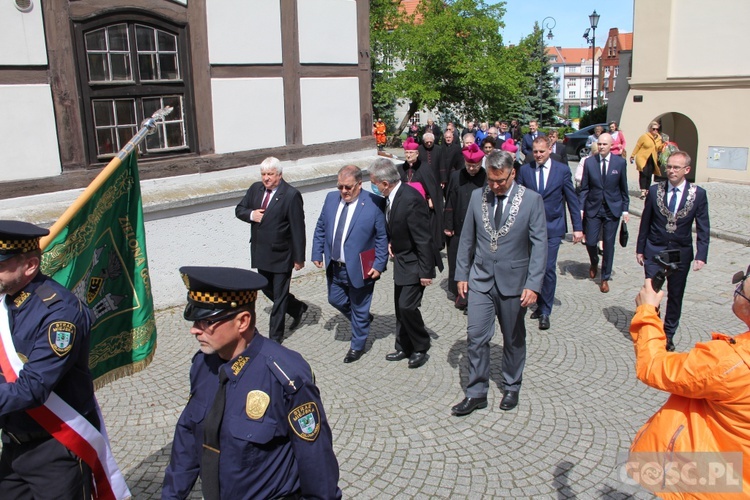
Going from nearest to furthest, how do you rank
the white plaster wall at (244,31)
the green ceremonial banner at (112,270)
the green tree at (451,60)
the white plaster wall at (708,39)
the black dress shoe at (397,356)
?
the green ceremonial banner at (112,270) < the black dress shoe at (397,356) < the white plaster wall at (244,31) < the white plaster wall at (708,39) < the green tree at (451,60)

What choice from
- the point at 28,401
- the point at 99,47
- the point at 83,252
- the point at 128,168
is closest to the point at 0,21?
the point at 99,47

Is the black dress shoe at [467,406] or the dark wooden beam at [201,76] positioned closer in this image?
the black dress shoe at [467,406]

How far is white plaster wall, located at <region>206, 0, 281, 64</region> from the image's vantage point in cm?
860

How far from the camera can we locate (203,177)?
874 cm

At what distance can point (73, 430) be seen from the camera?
3.11m

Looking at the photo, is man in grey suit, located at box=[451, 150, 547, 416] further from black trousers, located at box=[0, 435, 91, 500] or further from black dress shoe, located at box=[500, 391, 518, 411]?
black trousers, located at box=[0, 435, 91, 500]

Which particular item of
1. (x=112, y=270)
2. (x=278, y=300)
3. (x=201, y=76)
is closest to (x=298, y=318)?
(x=278, y=300)

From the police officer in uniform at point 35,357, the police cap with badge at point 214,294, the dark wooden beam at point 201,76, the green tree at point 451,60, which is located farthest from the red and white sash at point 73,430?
the green tree at point 451,60

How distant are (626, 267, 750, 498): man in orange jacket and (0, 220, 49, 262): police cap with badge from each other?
267 centimetres

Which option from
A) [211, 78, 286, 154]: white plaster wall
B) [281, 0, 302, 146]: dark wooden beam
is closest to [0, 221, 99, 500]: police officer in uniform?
[211, 78, 286, 154]: white plaster wall

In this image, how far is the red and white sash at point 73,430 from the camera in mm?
2979

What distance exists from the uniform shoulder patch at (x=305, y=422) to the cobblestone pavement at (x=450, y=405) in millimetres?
2032

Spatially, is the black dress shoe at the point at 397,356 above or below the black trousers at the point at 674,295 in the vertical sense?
below

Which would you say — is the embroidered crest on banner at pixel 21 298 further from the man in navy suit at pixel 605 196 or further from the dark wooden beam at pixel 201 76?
the man in navy suit at pixel 605 196
